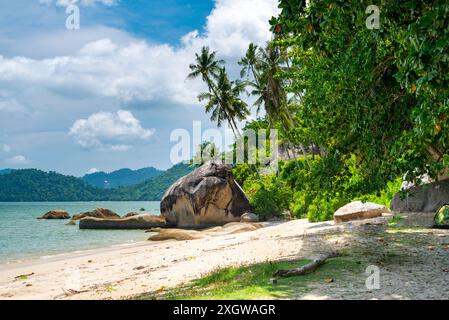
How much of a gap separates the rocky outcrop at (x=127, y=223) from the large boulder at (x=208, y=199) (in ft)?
8.36

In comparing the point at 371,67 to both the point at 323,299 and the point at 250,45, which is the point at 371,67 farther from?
the point at 250,45

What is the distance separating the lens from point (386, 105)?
10766mm

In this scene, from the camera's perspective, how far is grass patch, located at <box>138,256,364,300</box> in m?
6.75

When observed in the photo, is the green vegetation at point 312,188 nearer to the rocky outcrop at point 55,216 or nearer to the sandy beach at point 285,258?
the sandy beach at point 285,258

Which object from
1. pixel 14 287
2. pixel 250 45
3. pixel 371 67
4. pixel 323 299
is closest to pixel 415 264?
pixel 323 299

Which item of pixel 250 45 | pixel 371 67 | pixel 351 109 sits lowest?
pixel 351 109

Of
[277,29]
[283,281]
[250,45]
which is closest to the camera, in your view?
[283,281]

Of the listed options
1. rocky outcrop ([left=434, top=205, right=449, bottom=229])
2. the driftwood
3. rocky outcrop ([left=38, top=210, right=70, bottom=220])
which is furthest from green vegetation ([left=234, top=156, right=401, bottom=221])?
rocky outcrop ([left=38, top=210, right=70, bottom=220])

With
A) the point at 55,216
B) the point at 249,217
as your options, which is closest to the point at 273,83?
the point at 249,217

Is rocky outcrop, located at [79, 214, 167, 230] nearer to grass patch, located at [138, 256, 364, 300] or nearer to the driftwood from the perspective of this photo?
grass patch, located at [138, 256, 364, 300]

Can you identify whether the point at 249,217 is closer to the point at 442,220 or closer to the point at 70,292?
the point at 442,220

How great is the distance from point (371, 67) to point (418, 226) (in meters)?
6.77

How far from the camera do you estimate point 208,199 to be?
41812 millimetres

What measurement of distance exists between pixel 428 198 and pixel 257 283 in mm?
11576
